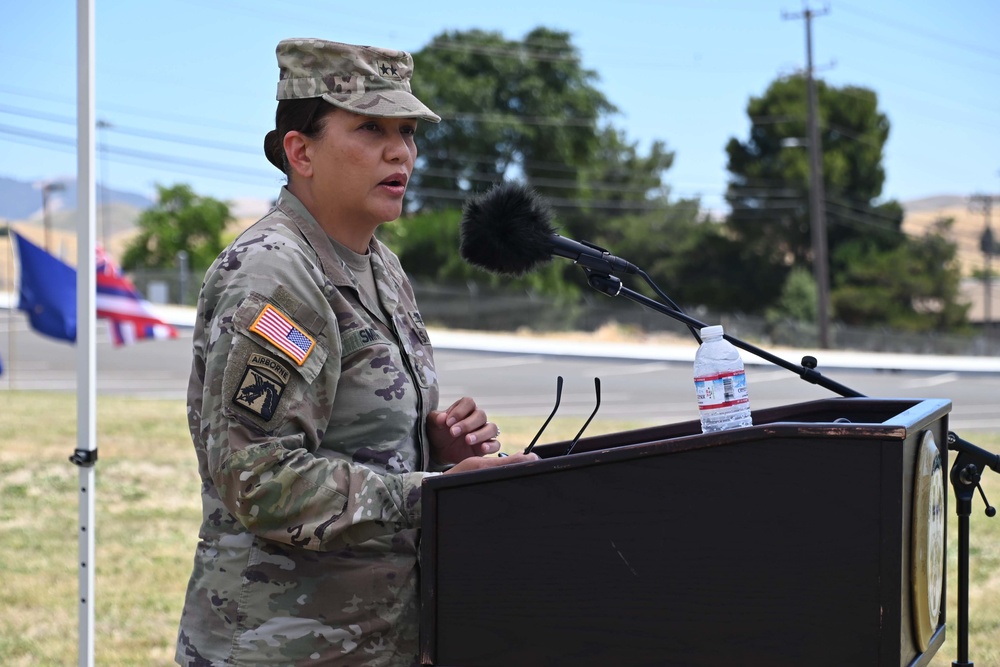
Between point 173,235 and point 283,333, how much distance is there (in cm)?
5430

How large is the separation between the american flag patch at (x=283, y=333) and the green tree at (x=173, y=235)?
51.6 meters

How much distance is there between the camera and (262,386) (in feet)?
5.86

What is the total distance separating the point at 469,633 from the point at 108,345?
1124 inches

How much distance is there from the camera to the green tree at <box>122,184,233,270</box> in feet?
174

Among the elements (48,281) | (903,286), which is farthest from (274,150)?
(903,286)

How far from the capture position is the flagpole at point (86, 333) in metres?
3.49

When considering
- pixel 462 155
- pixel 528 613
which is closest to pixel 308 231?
pixel 528 613

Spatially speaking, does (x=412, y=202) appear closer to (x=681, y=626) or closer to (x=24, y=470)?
(x=24, y=470)

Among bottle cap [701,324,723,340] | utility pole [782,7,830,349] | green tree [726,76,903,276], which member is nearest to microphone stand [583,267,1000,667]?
bottle cap [701,324,723,340]

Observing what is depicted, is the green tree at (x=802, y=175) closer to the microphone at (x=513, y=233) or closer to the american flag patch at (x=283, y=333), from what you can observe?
the microphone at (x=513, y=233)

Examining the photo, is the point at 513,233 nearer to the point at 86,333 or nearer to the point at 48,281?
the point at 86,333

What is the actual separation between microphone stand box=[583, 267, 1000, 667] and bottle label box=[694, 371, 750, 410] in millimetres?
215

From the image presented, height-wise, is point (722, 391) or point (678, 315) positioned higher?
point (678, 315)

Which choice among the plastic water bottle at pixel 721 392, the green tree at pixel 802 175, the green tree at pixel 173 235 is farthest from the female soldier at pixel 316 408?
the green tree at pixel 173 235
